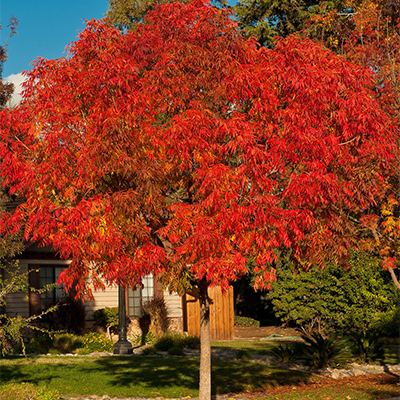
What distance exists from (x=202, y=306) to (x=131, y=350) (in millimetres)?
8328

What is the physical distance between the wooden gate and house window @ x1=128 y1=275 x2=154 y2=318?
1583 mm

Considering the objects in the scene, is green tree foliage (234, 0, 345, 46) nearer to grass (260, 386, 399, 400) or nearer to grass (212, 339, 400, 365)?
grass (212, 339, 400, 365)

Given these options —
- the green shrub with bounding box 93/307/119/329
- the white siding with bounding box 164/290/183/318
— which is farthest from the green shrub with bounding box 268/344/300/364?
the green shrub with bounding box 93/307/119/329

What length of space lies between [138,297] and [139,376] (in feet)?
28.8

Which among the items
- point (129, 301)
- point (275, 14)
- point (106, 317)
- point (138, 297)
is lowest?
point (106, 317)

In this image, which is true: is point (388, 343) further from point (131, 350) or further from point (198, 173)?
point (198, 173)

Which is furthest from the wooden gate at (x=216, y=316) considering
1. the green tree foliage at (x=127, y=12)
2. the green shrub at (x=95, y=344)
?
the green tree foliage at (x=127, y=12)

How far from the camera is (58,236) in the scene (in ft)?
23.5

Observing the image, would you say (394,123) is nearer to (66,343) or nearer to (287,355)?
(287,355)

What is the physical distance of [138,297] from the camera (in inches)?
857

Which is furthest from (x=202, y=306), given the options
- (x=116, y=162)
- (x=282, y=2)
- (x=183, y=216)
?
(x=282, y=2)

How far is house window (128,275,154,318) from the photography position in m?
21.6

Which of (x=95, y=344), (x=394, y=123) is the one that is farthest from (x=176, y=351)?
(x=394, y=123)

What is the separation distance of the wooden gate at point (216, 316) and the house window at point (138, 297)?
1583 mm
